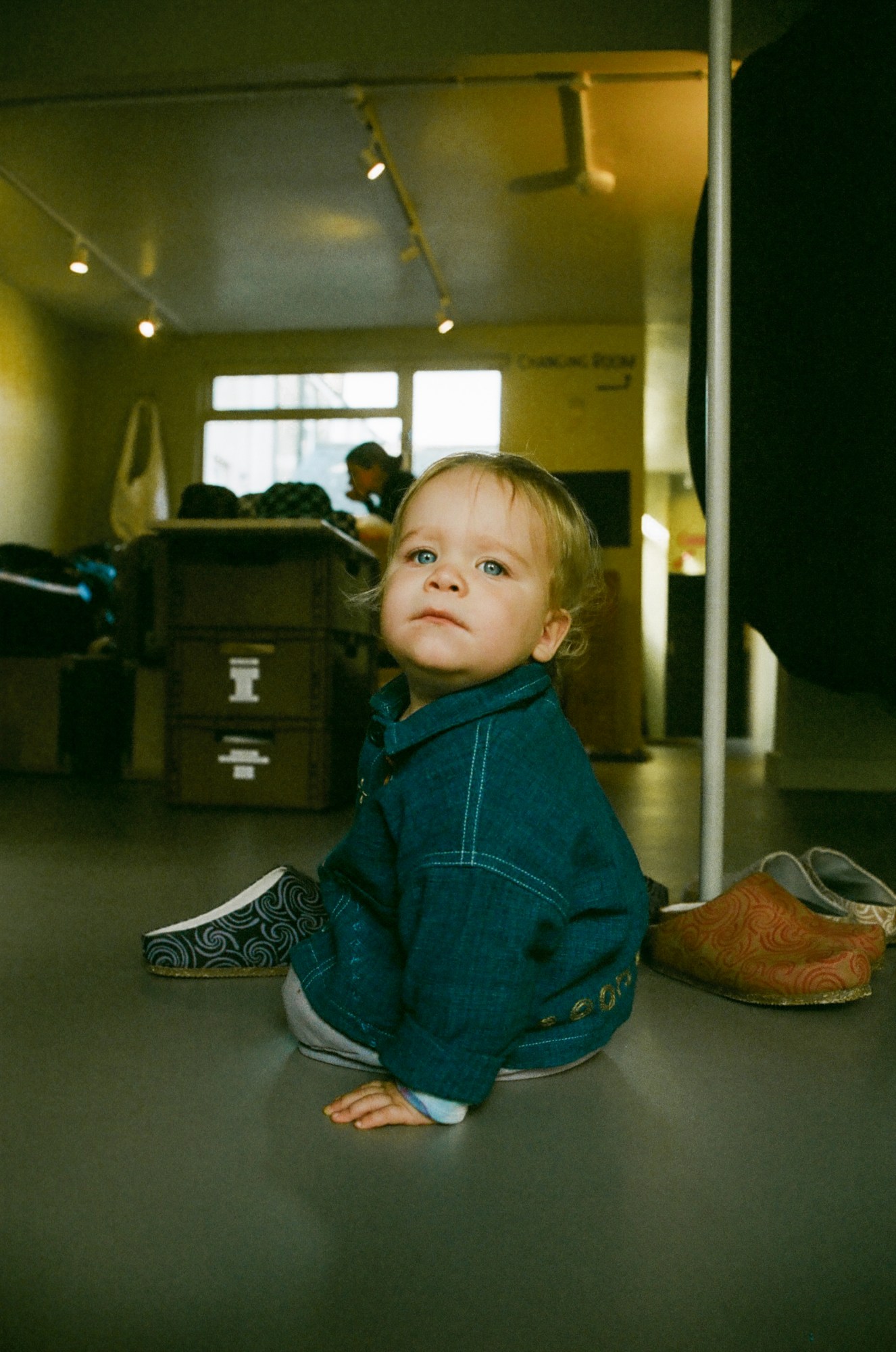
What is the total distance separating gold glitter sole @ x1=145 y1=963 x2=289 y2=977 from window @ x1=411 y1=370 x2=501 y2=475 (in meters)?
4.65

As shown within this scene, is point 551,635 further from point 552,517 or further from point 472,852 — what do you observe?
point 472,852

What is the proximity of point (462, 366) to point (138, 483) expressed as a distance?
6.26 ft

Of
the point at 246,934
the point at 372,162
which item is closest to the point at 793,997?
the point at 246,934

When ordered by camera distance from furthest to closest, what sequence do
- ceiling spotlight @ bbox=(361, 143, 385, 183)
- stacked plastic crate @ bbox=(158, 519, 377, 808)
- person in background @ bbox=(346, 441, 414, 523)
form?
person in background @ bbox=(346, 441, 414, 523)
ceiling spotlight @ bbox=(361, 143, 385, 183)
stacked plastic crate @ bbox=(158, 519, 377, 808)

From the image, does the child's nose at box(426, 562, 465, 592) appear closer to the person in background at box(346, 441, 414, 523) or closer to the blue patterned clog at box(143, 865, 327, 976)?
the blue patterned clog at box(143, 865, 327, 976)

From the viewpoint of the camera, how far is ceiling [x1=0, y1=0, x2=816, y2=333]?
2.90 metres

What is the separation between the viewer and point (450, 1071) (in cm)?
57

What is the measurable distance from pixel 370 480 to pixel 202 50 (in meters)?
1.45

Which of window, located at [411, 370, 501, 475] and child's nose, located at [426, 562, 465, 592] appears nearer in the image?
child's nose, located at [426, 562, 465, 592]

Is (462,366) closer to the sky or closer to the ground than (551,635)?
closer to the sky

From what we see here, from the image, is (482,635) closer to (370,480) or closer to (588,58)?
(588,58)

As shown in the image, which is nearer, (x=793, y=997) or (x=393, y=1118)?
(x=393, y=1118)

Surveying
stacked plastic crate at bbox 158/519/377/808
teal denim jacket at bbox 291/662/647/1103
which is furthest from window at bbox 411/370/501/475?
teal denim jacket at bbox 291/662/647/1103

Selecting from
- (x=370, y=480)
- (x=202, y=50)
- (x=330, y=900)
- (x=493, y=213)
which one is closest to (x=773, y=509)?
(x=330, y=900)
